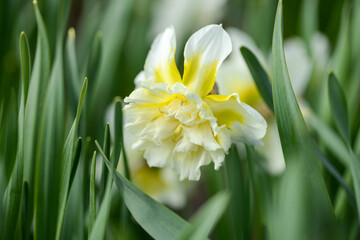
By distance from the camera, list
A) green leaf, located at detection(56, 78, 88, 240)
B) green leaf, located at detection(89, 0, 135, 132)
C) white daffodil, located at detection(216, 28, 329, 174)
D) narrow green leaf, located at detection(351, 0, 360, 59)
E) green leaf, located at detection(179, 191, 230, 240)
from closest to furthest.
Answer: green leaf, located at detection(179, 191, 230, 240) < green leaf, located at detection(56, 78, 88, 240) < white daffodil, located at detection(216, 28, 329, 174) < narrow green leaf, located at detection(351, 0, 360, 59) < green leaf, located at detection(89, 0, 135, 132)

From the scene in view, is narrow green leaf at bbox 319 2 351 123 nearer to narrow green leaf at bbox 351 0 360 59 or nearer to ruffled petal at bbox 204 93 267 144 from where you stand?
narrow green leaf at bbox 351 0 360 59

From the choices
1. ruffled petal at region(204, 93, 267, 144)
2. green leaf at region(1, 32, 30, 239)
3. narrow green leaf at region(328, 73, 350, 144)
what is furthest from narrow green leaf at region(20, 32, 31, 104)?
narrow green leaf at region(328, 73, 350, 144)

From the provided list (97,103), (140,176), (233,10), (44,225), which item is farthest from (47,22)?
(233,10)

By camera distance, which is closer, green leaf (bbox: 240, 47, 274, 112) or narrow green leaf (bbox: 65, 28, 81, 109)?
green leaf (bbox: 240, 47, 274, 112)

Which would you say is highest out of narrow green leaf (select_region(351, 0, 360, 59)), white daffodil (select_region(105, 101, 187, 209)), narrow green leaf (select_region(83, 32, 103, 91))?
narrow green leaf (select_region(83, 32, 103, 91))

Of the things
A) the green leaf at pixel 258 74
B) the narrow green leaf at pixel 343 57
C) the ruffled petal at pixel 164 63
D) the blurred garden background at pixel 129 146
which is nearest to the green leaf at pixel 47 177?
the blurred garden background at pixel 129 146

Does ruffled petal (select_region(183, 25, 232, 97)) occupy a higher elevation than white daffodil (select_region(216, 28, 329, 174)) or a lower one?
higher

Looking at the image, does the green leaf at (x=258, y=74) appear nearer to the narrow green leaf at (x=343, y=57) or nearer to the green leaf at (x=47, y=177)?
the green leaf at (x=47, y=177)
